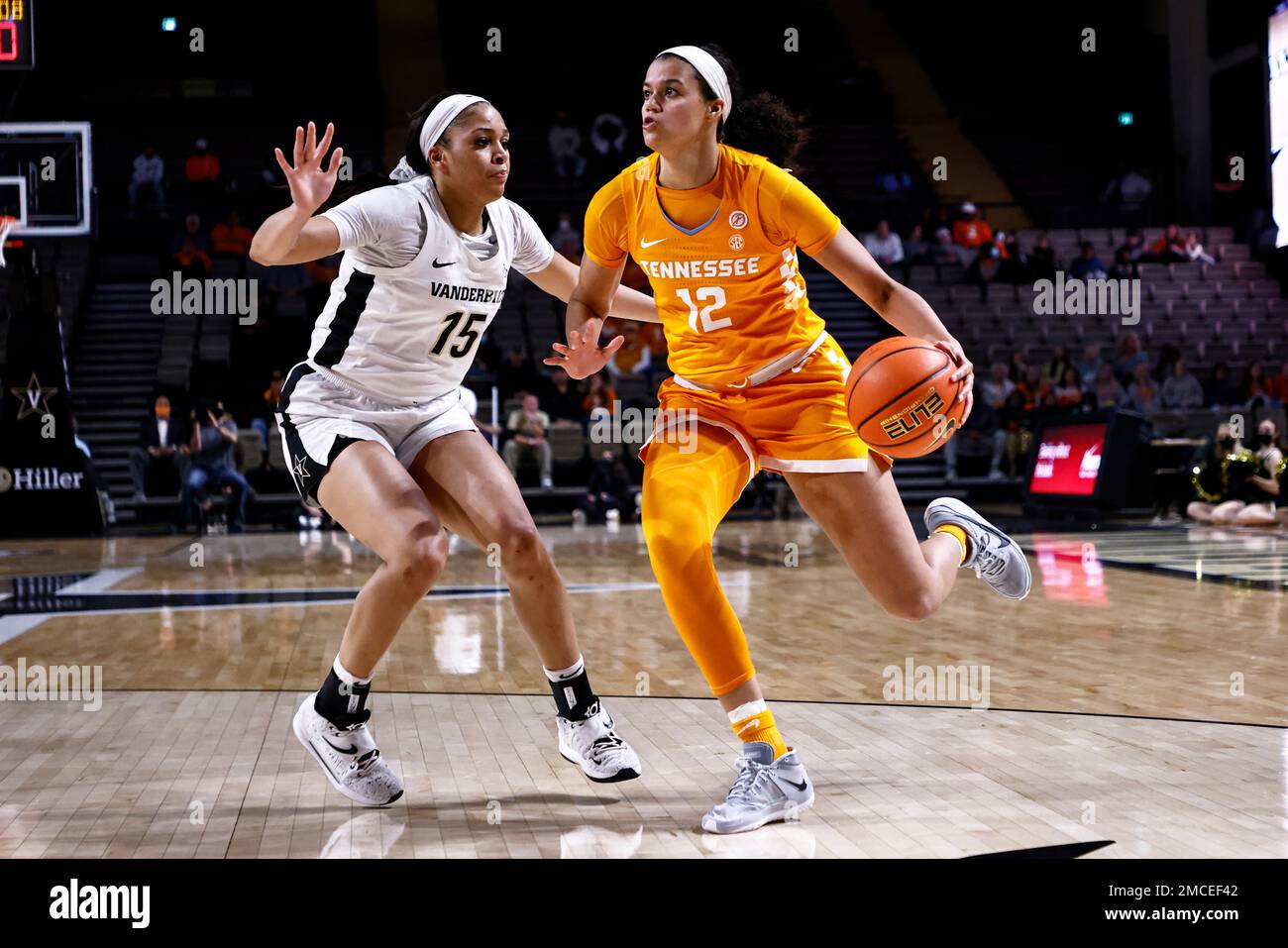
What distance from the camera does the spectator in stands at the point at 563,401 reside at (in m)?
15.8

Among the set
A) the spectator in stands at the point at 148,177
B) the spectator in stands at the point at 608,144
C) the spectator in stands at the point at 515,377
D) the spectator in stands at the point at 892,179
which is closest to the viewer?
the spectator in stands at the point at 515,377

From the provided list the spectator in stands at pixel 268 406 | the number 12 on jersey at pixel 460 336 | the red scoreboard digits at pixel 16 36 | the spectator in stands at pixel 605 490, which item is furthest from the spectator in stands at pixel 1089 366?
the number 12 on jersey at pixel 460 336

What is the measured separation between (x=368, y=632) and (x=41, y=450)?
11.5 m

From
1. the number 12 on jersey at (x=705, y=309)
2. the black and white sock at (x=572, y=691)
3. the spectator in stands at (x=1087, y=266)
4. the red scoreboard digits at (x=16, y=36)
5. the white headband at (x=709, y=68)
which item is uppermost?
the red scoreboard digits at (x=16, y=36)

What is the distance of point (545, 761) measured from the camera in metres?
4.12

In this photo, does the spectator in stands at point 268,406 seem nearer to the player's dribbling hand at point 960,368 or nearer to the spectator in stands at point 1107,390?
the spectator in stands at point 1107,390

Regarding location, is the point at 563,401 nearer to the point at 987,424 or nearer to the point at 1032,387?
the point at 987,424

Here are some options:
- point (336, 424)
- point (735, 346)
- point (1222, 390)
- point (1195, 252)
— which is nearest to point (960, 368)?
point (735, 346)

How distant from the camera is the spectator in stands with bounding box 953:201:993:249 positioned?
63.0ft

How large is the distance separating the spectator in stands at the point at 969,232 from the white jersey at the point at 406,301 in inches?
642

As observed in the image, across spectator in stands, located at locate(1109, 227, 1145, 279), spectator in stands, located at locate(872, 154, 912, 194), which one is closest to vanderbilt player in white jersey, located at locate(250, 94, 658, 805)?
spectator in stands, located at locate(1109, 227, 1145, 279)

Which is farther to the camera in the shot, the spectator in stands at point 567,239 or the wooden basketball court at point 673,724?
the spectator in stands at point 567,239

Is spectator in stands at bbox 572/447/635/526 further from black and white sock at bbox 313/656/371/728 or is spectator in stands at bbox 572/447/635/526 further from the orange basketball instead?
the orange basketball
